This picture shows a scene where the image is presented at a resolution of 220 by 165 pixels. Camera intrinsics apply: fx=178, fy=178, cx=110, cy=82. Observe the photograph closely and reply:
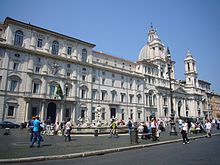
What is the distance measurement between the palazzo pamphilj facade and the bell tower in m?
27.3

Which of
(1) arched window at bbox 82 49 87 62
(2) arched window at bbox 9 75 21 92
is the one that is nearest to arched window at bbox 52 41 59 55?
(1) arched window at bbox 82 49 87 62

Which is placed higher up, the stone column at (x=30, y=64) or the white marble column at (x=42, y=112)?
the stone column at (x=30, y=64)

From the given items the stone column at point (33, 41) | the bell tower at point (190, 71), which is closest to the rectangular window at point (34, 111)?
the stone column at point (33, 41)

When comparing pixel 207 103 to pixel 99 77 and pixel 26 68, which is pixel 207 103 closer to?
pixel 99 77

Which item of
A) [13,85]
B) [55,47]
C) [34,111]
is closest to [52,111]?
[34,111]

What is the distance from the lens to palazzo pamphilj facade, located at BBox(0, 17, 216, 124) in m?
32.4

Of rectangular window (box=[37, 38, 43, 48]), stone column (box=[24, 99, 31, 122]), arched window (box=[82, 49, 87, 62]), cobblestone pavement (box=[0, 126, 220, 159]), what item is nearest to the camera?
cobblestone pavement (box=[0, 126, 220, 159])

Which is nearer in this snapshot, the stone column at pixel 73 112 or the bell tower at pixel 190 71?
the stone column at pixel 73 112

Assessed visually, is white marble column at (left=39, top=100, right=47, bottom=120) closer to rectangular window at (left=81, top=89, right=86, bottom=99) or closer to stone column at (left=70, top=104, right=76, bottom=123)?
stone column at (left=70, top=104, right=76, bottom=123)

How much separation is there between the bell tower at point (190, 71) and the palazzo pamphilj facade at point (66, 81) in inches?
1076

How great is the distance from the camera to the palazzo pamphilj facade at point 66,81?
32406mm

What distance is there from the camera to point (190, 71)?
84.0 metres

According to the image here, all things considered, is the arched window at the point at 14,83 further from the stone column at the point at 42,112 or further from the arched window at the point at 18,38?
the arched window at the point at 18,38

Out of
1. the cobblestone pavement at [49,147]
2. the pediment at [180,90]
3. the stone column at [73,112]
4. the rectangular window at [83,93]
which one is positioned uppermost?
the pediment at [180,90]
